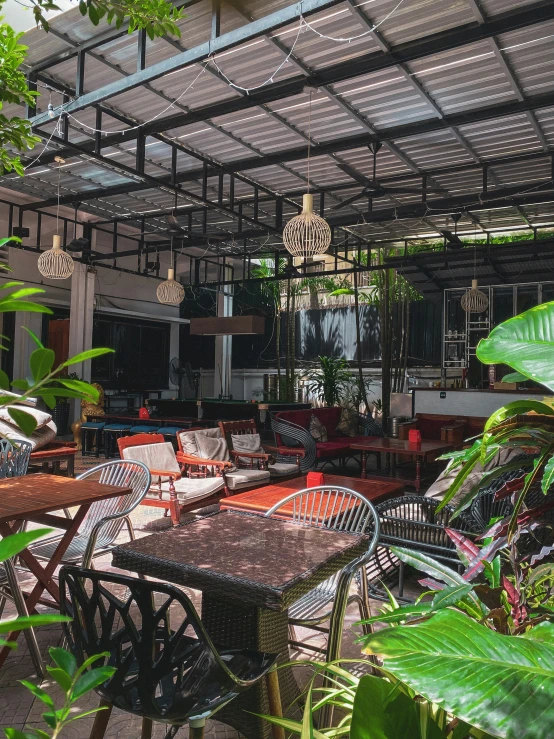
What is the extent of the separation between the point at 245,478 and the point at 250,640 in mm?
3628

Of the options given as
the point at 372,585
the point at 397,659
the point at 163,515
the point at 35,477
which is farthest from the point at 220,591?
the point at 163,515

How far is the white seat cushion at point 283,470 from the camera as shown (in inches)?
261

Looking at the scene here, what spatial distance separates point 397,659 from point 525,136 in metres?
7.21

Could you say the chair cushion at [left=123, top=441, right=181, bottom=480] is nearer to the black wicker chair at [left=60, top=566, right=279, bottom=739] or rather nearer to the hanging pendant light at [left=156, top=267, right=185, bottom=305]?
the black wicker chair at [left=60, top=566, right=279, bottom=739]

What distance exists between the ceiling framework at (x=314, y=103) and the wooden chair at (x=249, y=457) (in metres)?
2.79

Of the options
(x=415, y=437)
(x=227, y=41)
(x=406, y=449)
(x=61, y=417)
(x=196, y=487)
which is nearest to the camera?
(x=227, y=41)

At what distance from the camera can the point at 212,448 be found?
6.36m

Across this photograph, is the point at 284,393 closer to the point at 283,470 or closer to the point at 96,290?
the point at 96,290

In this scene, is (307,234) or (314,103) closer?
(307,234)

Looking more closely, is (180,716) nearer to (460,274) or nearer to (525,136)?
(525,136)

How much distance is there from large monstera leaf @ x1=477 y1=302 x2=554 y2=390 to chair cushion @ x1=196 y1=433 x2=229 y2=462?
532 cm

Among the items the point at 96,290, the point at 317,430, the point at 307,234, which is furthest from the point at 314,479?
the point at 96,290

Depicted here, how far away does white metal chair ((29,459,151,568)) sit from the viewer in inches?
121

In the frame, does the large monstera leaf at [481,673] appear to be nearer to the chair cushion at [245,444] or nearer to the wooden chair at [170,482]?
the wooden chair at [170,482]
